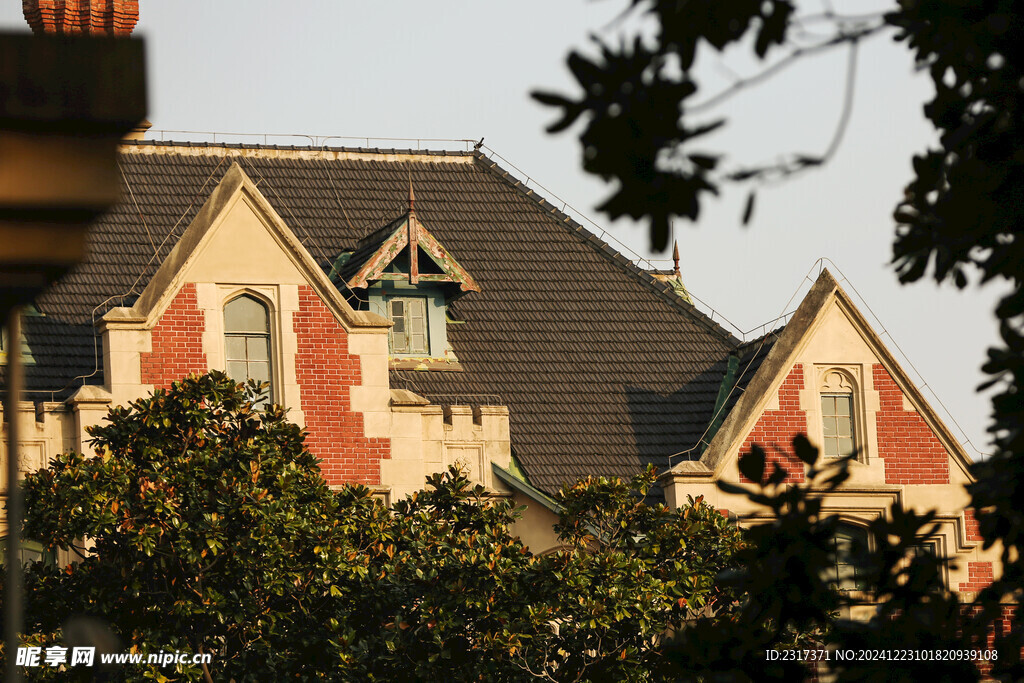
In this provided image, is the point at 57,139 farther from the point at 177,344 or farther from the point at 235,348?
the point at 235,348

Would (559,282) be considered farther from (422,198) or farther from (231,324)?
(231,324)

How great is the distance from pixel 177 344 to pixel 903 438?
11.3m

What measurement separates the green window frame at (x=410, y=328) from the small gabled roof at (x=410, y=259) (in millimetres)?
617

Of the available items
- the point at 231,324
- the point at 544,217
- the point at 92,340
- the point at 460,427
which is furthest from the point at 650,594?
the point at 544,217

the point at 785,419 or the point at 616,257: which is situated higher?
the point at 616,257

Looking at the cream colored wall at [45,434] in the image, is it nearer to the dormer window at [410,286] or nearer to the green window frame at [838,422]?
the dormer window at [410,286]

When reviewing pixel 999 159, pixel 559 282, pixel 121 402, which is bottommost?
pixel 999 159

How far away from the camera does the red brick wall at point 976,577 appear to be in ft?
83.0

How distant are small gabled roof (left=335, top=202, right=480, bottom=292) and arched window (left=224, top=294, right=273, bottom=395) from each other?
1.96 meters

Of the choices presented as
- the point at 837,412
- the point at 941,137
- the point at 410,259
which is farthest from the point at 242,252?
the point at 941,137

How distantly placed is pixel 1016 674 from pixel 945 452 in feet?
63.7

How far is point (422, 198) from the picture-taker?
98.9 feet

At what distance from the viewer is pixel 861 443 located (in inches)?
1019

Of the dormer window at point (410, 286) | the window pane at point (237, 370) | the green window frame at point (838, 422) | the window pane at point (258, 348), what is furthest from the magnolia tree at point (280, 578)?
A: the green window frame at point (838, 422)
